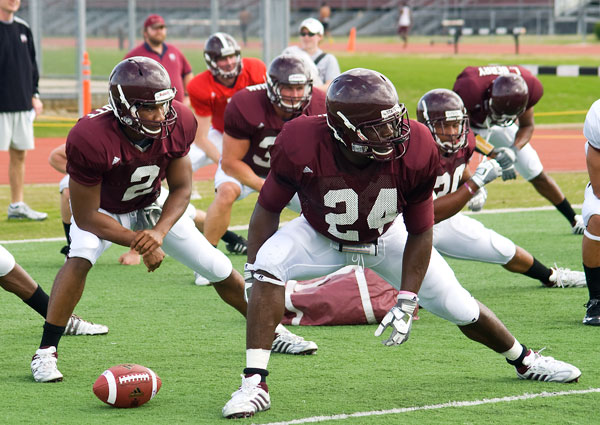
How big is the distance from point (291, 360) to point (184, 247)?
33.2 inches

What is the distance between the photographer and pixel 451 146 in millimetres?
6168

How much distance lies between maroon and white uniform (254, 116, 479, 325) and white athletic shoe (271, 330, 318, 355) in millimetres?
918

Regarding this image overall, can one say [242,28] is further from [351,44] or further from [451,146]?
[351,44]

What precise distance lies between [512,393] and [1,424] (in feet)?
7.66

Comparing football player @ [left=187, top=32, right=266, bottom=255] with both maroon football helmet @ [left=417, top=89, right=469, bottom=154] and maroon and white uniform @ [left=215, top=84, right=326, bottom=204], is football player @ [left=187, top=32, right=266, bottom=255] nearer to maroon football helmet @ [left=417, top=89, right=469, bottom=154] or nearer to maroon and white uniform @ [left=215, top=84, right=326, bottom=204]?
maroon and white uniform @ [left=215, top=84, right=326, bottom=204]

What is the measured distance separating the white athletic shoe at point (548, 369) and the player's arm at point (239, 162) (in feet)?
9.79

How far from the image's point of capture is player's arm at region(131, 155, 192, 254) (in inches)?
201

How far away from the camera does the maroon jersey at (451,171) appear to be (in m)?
6.25

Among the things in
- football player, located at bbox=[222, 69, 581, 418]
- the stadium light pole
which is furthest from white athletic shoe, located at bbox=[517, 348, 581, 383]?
the stadium light pole

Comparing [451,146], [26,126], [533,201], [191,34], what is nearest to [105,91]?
[191,34]

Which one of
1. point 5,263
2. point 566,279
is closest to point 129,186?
point 5,263

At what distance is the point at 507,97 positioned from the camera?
25.8 feet

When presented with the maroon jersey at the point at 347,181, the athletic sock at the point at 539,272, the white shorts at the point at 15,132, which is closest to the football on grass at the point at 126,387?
the maroon jersey at the point at 347,181

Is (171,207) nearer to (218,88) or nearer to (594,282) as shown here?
(594,282)
